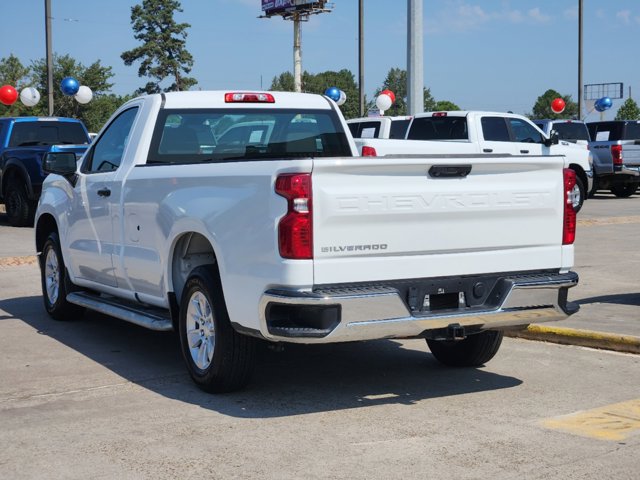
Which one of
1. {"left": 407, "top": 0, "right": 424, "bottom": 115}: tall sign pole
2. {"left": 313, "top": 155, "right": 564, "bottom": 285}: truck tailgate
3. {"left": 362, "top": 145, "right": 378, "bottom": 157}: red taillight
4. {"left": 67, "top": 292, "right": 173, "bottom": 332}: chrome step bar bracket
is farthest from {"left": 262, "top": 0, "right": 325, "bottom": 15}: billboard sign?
{"left": 313, "top": 155, "right": 564, "bottom": 285}: truck tailgate

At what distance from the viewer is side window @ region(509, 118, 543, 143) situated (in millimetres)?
20391

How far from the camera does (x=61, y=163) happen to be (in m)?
8.62

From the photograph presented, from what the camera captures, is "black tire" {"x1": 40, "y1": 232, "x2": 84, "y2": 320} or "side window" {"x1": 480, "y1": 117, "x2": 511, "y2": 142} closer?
"black tire" {"x1": 40, "y1": 232, "x2": 84, "y2": 320}

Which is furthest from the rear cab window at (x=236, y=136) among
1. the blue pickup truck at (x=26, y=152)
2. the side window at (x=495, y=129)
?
the side window at (x=495, y=129)

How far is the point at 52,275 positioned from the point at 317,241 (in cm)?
471

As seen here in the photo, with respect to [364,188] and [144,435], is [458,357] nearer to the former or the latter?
[364,188]

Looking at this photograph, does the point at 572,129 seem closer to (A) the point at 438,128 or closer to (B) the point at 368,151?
(A) the point at 438,128

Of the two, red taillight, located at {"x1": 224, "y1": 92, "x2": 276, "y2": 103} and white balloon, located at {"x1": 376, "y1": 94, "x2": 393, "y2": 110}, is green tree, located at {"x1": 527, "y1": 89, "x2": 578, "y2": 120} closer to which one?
white balloon, located at {"x1": 376, "y1": 94, "x2": 393, "y2": 110}

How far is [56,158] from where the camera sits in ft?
28.3

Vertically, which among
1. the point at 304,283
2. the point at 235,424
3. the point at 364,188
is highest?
the point at 364,188

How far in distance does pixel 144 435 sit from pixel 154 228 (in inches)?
75.5

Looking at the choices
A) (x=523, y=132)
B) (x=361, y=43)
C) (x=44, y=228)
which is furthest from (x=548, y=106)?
(x=44, y=228)

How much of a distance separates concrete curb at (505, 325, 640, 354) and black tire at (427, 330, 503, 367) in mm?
689

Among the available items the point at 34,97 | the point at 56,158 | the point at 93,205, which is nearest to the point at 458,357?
the point at 93,205
